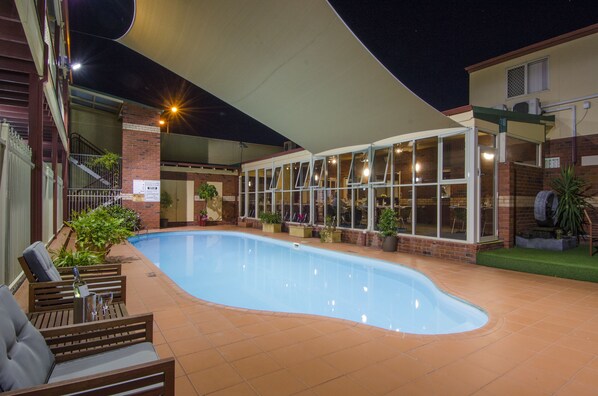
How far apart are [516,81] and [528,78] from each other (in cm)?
30

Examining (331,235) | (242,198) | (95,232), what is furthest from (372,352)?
(242,198)

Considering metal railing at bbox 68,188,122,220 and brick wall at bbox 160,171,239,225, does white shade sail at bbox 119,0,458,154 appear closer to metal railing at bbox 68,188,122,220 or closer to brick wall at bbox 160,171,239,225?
metal railing at bbox 68,188,122,220

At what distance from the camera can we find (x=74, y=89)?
11227 mm

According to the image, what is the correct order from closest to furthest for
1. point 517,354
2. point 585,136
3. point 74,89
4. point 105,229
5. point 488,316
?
point 517,354
point 488,316
point 105,229
point 585,136
point 74,89

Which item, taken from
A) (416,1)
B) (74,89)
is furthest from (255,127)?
(416,1)

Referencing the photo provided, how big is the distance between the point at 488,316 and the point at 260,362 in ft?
8.28

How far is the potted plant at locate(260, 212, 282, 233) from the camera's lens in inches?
477

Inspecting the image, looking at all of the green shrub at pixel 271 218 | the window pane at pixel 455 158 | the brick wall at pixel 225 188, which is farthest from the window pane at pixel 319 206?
the brick wall at pixel 225 188

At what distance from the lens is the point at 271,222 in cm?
1234

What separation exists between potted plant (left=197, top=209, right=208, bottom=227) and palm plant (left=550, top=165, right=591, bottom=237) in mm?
12460

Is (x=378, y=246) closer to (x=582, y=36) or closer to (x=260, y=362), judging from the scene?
(x=260, y=362)

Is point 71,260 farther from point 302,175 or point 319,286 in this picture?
point 302,175

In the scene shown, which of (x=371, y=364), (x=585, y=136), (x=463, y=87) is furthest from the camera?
(x=463, y=87)

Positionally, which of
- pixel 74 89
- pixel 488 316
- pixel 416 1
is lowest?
pixel 488 316
